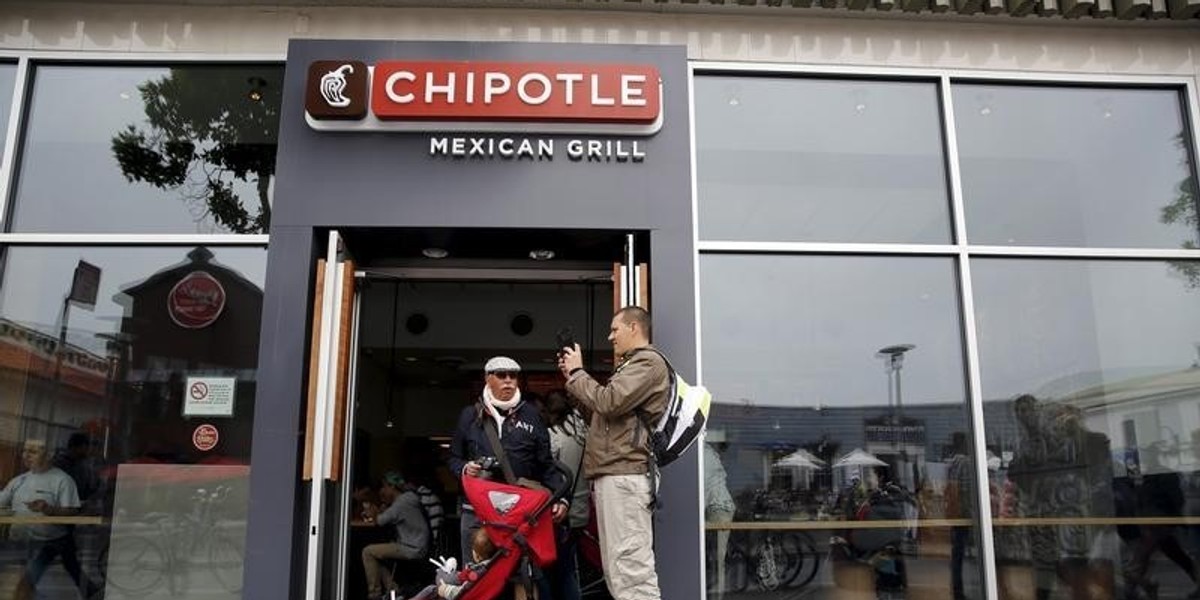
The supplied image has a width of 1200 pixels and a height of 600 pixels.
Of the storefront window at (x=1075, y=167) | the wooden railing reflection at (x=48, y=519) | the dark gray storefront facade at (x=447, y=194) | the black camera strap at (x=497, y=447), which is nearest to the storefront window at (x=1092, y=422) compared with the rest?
the storefront window at (x=1075, y=167)

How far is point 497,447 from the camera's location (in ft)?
16.4

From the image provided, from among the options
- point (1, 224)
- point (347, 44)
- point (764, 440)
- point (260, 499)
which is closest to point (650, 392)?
point (764, 440)

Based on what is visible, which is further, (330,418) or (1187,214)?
(1187,214)

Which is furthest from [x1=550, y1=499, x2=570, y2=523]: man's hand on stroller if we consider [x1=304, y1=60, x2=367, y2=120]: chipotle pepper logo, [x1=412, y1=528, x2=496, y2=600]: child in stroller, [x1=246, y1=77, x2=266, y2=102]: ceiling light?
[x1=246, y1=77, x2=266, y2=102]: ceiling light

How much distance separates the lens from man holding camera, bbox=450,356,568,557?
5066 millimetres

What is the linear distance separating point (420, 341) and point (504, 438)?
6.05 m

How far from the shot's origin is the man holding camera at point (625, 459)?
4324 millimetres

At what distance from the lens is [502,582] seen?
15.5 feet

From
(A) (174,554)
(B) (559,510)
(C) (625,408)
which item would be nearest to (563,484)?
(B) (559,510)

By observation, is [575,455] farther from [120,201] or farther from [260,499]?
[120,201]

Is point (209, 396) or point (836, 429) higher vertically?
point (209, 396)

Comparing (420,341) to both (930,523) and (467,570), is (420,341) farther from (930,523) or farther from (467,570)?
(930,523)

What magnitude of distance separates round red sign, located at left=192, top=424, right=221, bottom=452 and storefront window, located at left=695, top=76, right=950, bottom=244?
120 inches

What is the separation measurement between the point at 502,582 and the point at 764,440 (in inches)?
65.8
